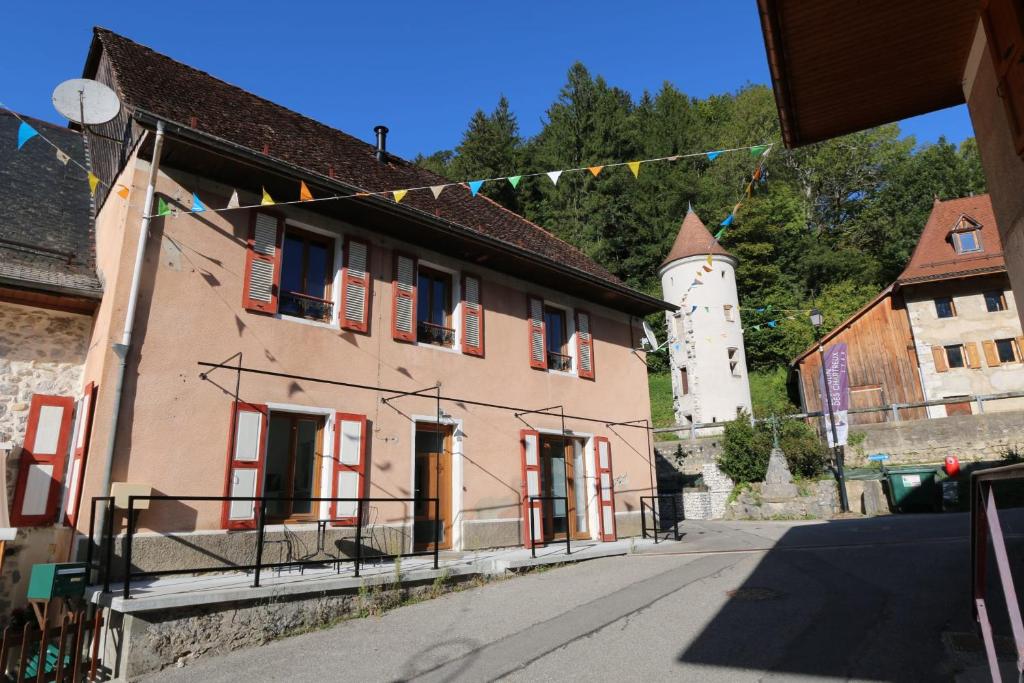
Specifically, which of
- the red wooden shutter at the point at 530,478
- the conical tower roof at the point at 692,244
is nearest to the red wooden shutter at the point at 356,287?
the red wooden shutter at the point at 530,478

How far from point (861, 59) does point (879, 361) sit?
24641 millimetres

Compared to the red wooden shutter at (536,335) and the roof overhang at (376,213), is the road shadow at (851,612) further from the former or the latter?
the roof overhang at (376,213)

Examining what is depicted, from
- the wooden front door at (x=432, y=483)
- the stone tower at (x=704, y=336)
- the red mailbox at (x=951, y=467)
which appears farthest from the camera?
the stone tower at (x=704, y=336)

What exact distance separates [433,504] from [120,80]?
725 centimetres

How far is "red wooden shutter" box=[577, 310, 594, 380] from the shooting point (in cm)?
1316

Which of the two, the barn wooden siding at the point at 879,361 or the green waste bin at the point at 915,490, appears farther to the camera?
the barn wooden siding at the point at 879,361

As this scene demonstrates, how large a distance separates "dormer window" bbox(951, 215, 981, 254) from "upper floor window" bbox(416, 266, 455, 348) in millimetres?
23217

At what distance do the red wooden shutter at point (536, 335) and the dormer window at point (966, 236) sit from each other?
21.1 metres

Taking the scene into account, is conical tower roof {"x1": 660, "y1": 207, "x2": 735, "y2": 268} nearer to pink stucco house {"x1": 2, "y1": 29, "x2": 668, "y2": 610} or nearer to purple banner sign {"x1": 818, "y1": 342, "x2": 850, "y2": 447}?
purple banner sign {"x1": 818, "y1": 342, "x2": 850, "y2": 447}

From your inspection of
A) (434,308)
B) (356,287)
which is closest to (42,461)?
(356,287)

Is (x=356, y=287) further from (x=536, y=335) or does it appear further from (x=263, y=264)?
(x=536, y=335)

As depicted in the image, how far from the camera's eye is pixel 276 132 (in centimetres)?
1052

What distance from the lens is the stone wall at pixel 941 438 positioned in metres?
18.2

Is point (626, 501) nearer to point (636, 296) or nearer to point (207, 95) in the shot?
point (636, 296)
